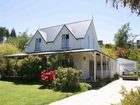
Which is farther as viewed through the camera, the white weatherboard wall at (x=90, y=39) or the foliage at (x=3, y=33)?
the foliage at (x=3, y=33)

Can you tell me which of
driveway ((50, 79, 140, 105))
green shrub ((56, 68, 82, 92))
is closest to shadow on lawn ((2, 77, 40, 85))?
green shrub ((56, 68, 82, 92))

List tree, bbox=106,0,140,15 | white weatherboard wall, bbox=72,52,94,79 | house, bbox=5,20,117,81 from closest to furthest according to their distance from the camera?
tree, bbox=106,0,140,15
white weatherboard wall, bbox=72,52,94,79
house, bbox=5,20,117,81

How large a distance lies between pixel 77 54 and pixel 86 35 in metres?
3.73

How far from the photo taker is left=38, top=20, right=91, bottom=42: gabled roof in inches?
1449

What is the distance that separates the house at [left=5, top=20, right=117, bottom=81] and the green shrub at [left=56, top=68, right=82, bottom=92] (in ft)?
25.5

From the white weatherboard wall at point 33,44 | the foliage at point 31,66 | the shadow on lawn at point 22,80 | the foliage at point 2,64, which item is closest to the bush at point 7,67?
the foliage at point 2,64

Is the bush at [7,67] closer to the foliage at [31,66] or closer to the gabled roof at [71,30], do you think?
the foliage at [31,66]

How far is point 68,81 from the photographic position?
2386cm

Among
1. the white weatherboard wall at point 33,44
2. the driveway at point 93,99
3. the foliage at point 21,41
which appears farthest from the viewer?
the foliage at point 21,41

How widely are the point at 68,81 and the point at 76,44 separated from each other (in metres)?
12.8

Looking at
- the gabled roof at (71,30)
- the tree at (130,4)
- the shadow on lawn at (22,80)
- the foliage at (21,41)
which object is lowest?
the shadow on lawn at (22,80)

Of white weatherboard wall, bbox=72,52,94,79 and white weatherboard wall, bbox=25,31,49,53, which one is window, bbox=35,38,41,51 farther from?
white weatherboard wall, bbox=72,52,94,79

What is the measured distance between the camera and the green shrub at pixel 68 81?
23477mm

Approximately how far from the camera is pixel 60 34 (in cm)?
3784
